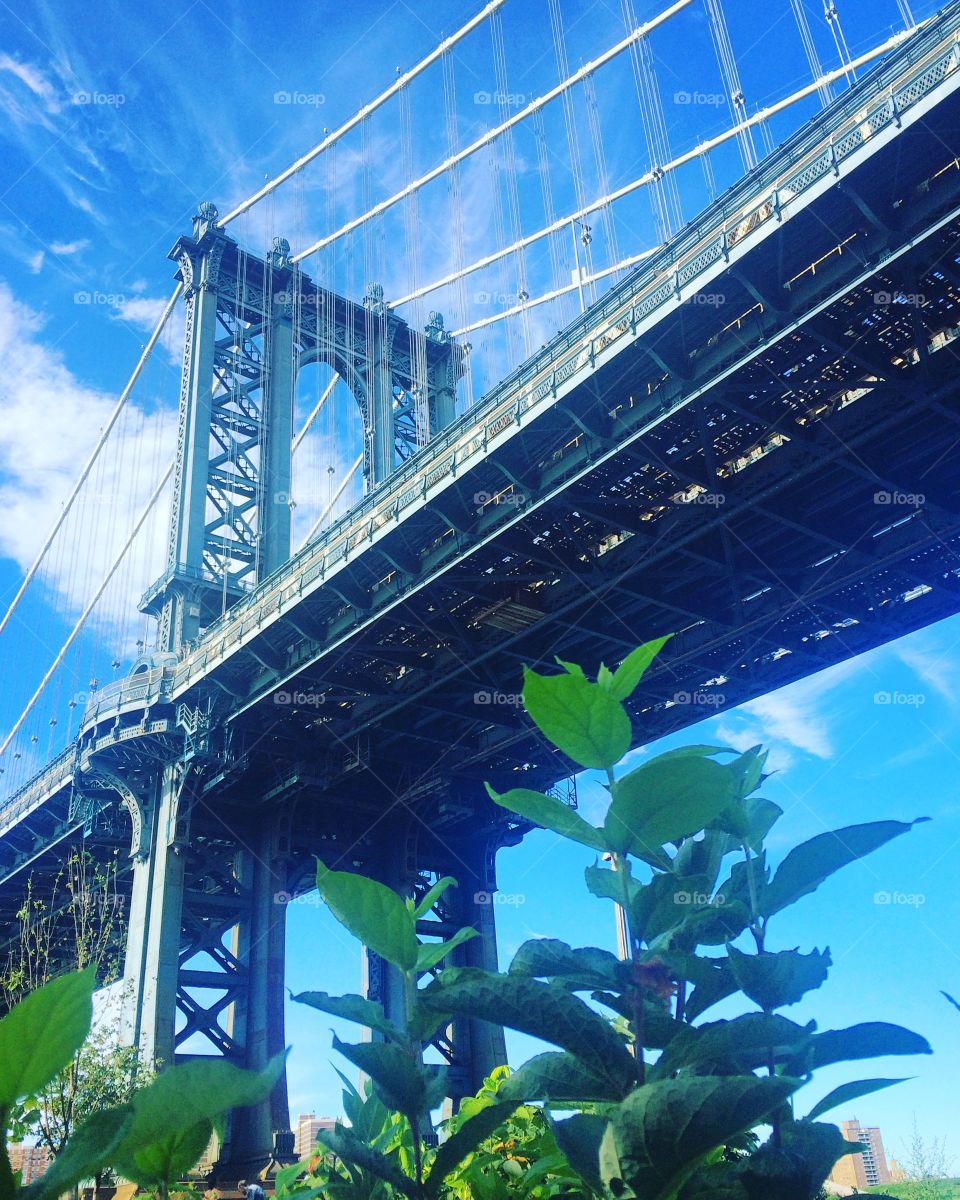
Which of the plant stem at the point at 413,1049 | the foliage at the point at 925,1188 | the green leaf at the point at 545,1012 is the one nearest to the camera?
the green leaf at the point at 545,1012

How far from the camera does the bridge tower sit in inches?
1182

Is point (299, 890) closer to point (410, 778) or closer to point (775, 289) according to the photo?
point (410, 778)

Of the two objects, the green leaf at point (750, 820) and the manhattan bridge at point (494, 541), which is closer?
the green leaf at point (750, 820)

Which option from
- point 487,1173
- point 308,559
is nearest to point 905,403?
point 308,559

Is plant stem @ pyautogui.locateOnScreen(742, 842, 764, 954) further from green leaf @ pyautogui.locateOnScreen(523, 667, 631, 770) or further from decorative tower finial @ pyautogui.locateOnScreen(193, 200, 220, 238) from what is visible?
decorative tower finial @ pyautogui.locateOnScreen(193, 200, 220, 238)

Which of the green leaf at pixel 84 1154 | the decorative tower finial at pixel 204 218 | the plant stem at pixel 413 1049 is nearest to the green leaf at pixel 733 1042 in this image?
the plant stem at pixel 413 1049

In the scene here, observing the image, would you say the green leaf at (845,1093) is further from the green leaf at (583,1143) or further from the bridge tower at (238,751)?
the bridge tower at (238,751)

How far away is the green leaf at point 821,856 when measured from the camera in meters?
1.72

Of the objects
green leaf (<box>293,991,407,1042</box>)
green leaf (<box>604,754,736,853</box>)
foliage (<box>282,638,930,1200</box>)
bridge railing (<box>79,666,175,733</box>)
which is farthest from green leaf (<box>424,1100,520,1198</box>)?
bridge railing (<box>79,666,175,733</box>)

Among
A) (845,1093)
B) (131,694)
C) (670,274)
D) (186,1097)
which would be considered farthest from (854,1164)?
Result: (131,694)

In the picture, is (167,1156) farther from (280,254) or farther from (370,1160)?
(280,254)

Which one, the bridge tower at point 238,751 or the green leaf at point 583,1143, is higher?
the bridge tower at point 238,751

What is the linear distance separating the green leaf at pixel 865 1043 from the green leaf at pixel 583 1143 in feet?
1.17

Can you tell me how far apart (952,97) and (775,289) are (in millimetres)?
3641
